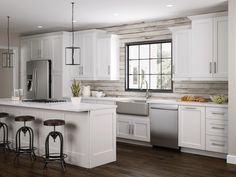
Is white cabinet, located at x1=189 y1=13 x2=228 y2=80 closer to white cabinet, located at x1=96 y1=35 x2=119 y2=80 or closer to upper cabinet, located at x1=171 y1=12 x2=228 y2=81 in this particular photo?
upper cabinet, located at x1=171 y1=12 x2=228 y2=81

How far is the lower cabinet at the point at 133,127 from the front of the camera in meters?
6.23

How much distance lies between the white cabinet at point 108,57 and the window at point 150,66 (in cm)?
28

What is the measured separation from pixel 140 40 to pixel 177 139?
8.01 feet

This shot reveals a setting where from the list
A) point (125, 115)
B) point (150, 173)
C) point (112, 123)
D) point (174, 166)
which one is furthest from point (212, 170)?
point (125, 115)

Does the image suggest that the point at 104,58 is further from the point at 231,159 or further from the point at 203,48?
the point at 231,159

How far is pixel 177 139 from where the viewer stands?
227 inches

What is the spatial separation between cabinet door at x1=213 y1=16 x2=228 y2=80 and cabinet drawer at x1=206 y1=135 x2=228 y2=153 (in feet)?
3.38

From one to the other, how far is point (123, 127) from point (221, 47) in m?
2.53

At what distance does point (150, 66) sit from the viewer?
22.9 ft

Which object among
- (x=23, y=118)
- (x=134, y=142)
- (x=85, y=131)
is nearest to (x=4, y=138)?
(x=23, y=118)

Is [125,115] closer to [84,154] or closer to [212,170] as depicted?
[84,154]

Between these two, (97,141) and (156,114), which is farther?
(156,114)

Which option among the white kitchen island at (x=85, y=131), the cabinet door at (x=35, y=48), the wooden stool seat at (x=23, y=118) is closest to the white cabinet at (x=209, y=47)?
the white kitchen island at (x=85, y=131)

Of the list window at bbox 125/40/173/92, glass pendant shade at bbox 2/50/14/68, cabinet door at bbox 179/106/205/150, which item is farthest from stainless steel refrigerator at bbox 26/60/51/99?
cabinet door at bbox 179/106/205/150
